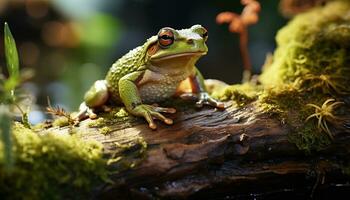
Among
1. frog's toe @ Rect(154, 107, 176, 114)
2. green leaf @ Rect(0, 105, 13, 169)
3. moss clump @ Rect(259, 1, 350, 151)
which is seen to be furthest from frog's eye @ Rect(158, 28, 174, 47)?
green leaf @ Rect(0, 105, 13, 169)

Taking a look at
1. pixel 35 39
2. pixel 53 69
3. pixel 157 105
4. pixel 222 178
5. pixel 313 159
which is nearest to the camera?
pixel 222 178

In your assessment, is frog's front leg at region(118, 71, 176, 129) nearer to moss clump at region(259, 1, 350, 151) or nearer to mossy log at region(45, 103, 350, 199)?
mossy log at region(45, 103, 350, 199)

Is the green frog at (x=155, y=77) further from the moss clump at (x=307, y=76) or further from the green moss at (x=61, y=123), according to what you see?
the moss clump at (x=307, y=76)

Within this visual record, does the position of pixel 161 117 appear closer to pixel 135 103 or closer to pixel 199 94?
pixel 135 103

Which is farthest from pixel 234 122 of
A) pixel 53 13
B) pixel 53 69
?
pixel 53 13

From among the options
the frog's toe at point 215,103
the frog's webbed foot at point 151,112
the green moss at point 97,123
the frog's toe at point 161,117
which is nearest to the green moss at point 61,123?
the green moss at point 97,123

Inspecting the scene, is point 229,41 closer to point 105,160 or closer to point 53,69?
point 53,69
